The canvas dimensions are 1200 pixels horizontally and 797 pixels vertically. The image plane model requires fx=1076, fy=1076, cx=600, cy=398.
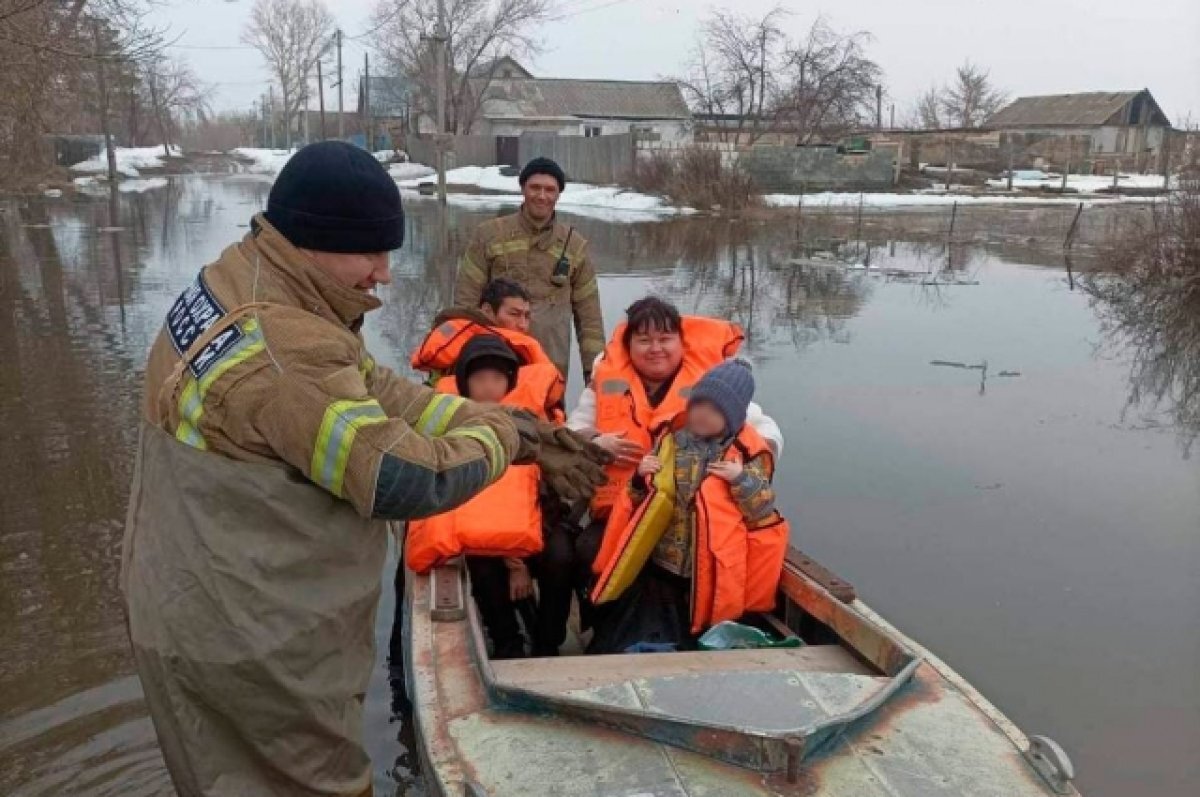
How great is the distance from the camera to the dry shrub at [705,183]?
30297 millimetres

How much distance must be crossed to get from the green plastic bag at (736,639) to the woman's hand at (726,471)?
48cm

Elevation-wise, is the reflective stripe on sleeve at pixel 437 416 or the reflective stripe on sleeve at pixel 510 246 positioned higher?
the reflective stripe on sleeve at pixel 510 246

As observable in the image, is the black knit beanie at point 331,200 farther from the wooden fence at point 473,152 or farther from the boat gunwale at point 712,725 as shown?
the wooden fence at point 473,152

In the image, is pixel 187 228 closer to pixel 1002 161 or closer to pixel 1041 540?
pixel 1041 540

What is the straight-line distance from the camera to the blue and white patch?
199 centimetres

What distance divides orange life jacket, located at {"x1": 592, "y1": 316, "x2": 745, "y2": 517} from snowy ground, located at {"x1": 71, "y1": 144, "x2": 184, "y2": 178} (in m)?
47.5

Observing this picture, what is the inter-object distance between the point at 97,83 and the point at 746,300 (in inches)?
929

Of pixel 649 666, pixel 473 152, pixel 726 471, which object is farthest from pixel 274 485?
pixel 473 152

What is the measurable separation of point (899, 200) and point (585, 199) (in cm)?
1040

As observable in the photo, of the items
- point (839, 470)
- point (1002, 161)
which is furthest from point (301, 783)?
point (1002, 161)

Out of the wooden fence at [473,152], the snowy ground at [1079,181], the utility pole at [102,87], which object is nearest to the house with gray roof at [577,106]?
the wooden fence at [473,152]

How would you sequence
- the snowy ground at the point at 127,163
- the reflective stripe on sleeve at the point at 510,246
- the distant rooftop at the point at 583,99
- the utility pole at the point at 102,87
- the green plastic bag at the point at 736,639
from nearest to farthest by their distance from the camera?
the green plastic bag at the point at 736,639, the reflective stripe on sleeve at the point at 510,246, the utility pole at the point at 102,87, the snowy ground at the point at 127,163, the distant rooftop at the point at 583,99

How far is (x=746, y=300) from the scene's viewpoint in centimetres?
1385

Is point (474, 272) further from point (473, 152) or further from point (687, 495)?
point (473, 152)
